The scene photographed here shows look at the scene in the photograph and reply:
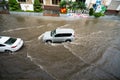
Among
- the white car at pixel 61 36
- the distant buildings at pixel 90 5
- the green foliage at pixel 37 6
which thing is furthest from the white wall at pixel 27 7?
the white car at pixel 61 36

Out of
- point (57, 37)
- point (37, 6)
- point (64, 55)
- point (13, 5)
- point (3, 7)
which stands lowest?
point (64, 55)

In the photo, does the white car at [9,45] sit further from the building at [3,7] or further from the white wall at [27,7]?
the building at [3,7]

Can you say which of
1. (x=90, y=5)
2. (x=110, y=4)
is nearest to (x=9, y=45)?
(x=90, y=5)

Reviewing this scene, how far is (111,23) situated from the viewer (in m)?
26.2

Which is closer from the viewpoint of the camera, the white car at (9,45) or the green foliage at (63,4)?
the white car at (9,45)

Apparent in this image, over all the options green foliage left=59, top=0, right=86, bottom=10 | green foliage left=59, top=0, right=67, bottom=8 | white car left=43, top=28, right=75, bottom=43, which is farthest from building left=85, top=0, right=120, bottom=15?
white car left=43, top=28, right=75, bottom=43

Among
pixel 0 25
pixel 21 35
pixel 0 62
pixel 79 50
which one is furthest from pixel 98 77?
pixel 0 25

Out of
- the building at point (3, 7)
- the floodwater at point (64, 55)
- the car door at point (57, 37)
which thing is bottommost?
the floodwater at point (64, 55)

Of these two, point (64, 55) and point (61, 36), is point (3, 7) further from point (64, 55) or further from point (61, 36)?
point (64, 55)

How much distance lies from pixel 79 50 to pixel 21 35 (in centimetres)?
889

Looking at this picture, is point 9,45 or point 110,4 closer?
point 9,45

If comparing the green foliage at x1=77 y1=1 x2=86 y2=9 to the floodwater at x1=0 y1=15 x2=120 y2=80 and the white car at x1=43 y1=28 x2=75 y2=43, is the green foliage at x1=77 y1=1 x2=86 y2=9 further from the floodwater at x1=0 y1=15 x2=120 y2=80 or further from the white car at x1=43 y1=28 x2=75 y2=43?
the white car at x1=43 y1=28 x2=75 y2=43

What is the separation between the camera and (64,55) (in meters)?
15.9

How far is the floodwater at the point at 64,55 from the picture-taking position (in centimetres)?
1321
